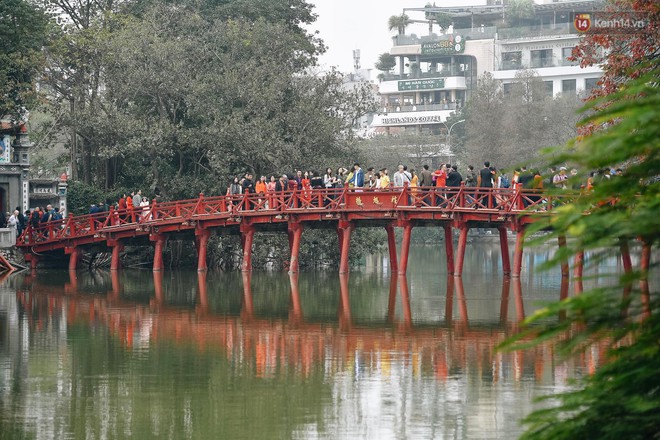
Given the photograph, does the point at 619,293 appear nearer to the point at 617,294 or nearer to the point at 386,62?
the point at 617,294

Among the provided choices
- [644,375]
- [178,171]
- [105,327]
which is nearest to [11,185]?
[178,171]

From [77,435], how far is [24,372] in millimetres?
5853

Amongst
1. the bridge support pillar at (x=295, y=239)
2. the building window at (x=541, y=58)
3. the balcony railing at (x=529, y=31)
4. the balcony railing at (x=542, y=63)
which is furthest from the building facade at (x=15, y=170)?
the balcony railing at (x=529, y=31)

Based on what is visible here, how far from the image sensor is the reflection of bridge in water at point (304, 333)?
23172 mm

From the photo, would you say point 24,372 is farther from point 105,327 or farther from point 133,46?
point 133,46

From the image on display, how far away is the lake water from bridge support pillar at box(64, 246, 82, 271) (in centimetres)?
736

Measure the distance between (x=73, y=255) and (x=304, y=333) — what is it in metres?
22.4

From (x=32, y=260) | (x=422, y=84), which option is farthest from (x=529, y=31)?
(x=32, y=260)

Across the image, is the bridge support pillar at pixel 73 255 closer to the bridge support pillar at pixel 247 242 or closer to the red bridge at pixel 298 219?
the red bridge at pixel 298 219

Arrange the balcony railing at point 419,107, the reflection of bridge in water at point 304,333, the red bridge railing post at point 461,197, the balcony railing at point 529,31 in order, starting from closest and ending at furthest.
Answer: the reflection of bridge in water at point 304,333, the red bridge railing post at point 461,197, the balcony railing at point 529,31, the balcony railing at point 419,107

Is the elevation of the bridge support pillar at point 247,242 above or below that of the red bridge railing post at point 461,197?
below

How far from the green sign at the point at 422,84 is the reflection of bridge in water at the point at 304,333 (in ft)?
350

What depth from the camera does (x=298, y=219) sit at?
44.5 m

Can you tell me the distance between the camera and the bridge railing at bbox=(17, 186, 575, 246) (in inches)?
1634
